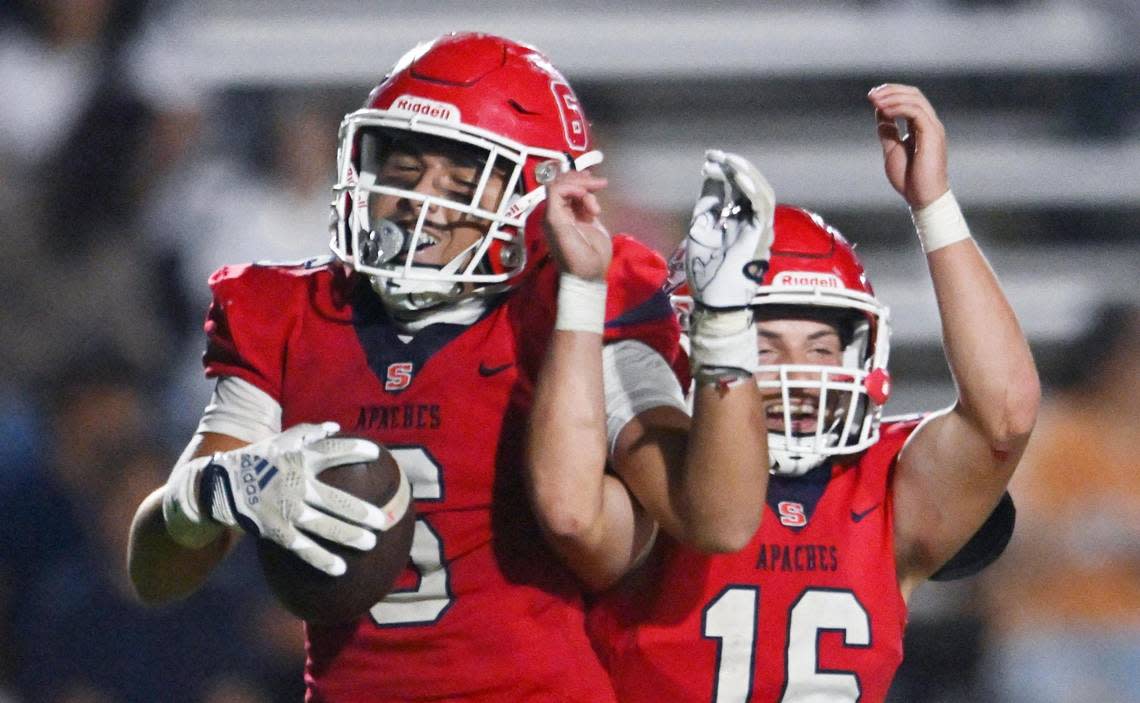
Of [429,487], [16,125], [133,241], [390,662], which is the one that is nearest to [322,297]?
[429,487]

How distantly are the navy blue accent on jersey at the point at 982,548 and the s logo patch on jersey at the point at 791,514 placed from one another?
8.3 inches

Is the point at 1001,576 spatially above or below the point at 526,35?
below

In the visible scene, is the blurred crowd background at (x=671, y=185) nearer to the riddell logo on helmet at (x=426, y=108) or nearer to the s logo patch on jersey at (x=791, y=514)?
the s logo patch on jersey at (x=791, y=514)

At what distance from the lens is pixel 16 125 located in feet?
12.8

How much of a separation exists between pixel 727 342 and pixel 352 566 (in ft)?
1.35

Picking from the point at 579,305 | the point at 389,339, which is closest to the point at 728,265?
the point at 579,305

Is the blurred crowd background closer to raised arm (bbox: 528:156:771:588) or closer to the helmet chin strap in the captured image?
the helmet chin strap

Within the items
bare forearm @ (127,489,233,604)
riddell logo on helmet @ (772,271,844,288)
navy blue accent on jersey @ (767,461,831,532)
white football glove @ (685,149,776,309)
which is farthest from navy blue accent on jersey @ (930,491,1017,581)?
bare forearm @ (127,489,233,604)

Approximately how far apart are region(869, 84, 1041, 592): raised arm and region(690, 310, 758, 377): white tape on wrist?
39 centimetres

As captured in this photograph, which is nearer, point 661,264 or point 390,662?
point 390,662

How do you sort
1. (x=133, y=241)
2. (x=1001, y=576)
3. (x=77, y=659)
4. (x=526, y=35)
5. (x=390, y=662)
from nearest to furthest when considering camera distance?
(x=390, y=662), (x=77, y=659), (x=1001, y=576), (x=133, y=241), (x=526, y=35)

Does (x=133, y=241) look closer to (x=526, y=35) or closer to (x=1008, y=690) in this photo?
(x=526, y=35)

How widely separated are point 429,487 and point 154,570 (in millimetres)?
375

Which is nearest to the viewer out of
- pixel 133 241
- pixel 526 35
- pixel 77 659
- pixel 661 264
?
pixel 661 264
